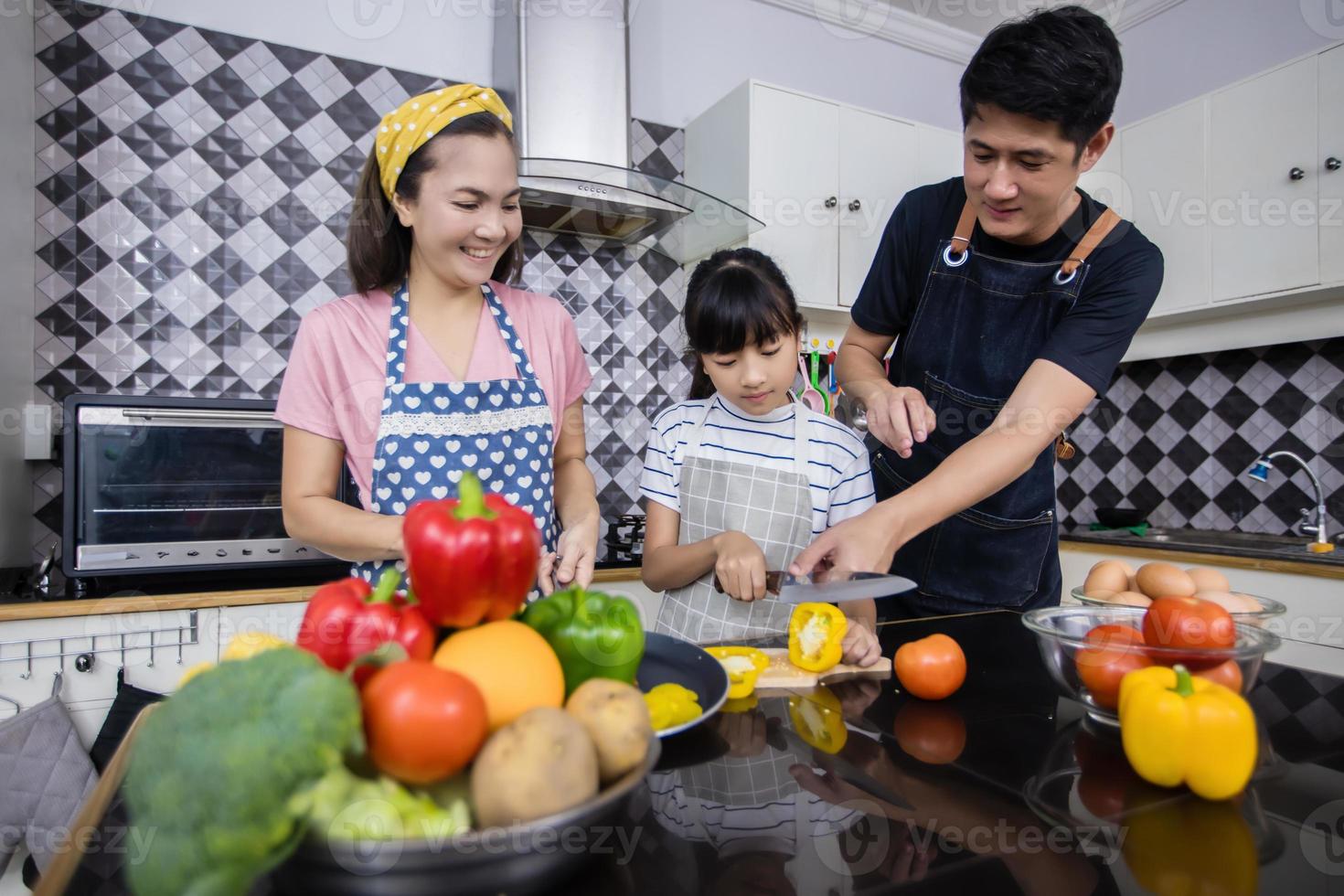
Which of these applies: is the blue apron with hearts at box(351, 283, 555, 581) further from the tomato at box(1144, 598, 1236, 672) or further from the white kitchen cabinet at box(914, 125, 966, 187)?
the white kitchen cabinet at box(914, 125, 966, 187)

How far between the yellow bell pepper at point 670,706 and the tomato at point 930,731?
7.3 inches

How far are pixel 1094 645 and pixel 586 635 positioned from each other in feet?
1.52

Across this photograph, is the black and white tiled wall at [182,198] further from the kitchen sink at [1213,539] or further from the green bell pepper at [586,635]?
the kitchen sink at [1213,539]

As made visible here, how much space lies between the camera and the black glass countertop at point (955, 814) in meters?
0.46

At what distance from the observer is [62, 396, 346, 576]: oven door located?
164 centimetres

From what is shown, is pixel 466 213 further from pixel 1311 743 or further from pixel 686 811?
pixel 1311 743

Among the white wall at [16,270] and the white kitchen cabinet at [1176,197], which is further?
the white kitchen cabinet at [1176,197]

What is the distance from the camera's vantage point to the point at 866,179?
2738mm

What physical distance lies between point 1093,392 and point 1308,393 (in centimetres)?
202

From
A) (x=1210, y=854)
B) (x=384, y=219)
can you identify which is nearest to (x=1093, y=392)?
(x=1210, y=854)

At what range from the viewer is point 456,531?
1.57ft

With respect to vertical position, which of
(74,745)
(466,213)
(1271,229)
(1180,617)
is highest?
(1271,229)

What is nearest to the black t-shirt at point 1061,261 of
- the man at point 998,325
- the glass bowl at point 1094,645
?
the man at point 998,325

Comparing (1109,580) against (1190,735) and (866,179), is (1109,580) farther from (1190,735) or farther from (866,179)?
(866,179)
